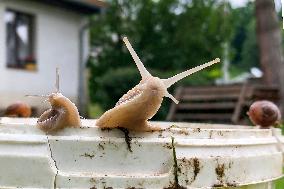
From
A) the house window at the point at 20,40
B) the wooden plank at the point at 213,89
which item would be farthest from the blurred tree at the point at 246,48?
the wooden plank at the point at 213,89

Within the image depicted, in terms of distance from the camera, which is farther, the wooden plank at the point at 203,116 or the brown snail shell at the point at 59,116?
A: the wooden plank at the point at 203,116

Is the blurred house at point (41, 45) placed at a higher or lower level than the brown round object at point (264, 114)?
higher

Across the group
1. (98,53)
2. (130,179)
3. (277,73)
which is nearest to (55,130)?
(130,179)

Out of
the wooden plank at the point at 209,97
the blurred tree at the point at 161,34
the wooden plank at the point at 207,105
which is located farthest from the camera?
the blurred tree at the point at 161,34

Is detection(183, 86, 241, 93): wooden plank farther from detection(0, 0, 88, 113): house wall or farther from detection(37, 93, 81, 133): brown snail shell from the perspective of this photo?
detection(37, 93, 81, 133): brown snail shell

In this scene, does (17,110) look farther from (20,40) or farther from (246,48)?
(246,48)

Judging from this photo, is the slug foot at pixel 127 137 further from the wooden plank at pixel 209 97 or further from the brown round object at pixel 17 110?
the wooden plank at pixel 209 97

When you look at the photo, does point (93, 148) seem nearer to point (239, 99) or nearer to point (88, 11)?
point (239, 99)

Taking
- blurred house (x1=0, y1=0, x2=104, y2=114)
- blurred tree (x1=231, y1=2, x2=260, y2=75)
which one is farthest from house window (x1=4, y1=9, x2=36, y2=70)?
blurred tree (x1=231, y1=2, x2=260, y2=75)
